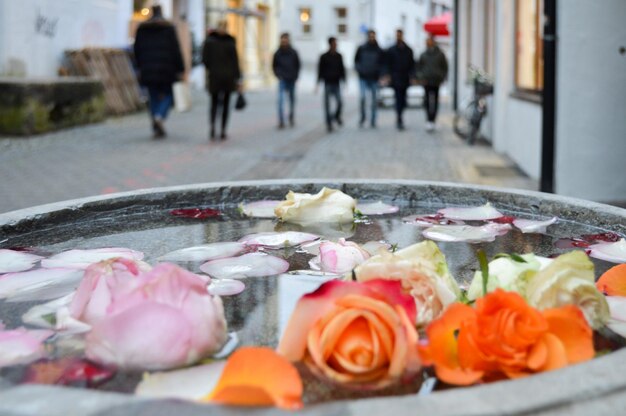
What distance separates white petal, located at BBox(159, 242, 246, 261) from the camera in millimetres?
2160

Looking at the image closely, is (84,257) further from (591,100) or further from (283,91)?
(283,91)

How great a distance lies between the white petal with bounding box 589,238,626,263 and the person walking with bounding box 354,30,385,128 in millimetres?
15832

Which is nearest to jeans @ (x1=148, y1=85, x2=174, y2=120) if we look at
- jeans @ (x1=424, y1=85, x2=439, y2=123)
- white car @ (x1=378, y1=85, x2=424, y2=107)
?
jeans @ (x1=424, y1=85, x2=439, y2=123)

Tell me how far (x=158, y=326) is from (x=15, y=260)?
0.87 meters

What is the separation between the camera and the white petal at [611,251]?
2.06m

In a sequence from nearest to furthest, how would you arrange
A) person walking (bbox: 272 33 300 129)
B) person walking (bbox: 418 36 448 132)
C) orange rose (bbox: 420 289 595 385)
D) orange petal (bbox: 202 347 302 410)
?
orange petal (bbox: 202 347 302 410), orange rose (bbox: 420 289 595 385), person walking (bbox: 418 36 448 132), person walking (bbox: 272 33 300 129)

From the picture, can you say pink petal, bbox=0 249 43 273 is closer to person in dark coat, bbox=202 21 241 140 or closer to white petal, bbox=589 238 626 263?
white petal, bbox=589 238 626 263

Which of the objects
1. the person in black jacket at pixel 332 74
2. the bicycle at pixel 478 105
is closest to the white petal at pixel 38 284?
the bicycle at pixel 478 105

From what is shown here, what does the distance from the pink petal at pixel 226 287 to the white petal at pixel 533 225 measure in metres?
0.90

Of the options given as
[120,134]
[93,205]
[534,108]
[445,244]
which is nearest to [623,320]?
[445,244]

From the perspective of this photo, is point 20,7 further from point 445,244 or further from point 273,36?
point 273,36

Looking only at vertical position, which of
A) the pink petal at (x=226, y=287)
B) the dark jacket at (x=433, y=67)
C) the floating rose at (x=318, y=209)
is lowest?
the pink petal at (x=226, y=287)

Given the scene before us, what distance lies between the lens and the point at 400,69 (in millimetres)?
17734

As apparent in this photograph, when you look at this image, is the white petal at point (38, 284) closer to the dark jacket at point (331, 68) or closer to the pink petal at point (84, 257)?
the pink petal at point (84, 257)
